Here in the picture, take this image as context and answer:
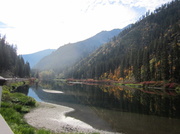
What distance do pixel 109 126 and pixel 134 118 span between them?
5.09 m

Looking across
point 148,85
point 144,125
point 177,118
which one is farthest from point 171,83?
point 144,125

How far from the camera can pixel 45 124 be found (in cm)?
1702

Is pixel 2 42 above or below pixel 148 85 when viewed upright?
above

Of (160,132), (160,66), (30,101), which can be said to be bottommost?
(160,132)

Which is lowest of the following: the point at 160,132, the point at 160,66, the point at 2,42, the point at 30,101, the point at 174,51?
the point at 160,132

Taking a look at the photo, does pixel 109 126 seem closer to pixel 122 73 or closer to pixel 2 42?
pixel 2 42

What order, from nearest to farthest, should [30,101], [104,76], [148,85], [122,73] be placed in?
1. [30,101]
2. [148,85]
3. [122,73]
4. [104,76]

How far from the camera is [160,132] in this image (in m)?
16.2

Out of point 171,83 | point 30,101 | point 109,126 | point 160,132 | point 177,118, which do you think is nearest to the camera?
point 160,132

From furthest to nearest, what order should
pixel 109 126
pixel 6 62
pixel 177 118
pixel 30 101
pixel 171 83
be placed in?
pixel 6 62 → pixel 171 83 → pixel 30 101 → pixel 177 118 → pixel 109 126

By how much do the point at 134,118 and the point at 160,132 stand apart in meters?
5.25

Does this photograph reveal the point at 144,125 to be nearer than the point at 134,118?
Yes

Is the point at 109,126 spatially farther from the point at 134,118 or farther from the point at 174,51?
the point at 174,51

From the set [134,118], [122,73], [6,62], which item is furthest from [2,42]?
[134,118]
